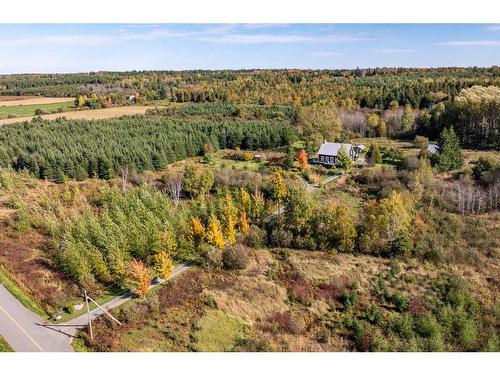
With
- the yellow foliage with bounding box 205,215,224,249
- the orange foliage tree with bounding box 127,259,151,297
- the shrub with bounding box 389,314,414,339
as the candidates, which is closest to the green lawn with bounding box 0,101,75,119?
the yellow foliage with bounding box 205,215,224,249

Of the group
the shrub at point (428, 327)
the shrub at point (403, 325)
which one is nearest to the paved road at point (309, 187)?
the shrub at point (403, 325)

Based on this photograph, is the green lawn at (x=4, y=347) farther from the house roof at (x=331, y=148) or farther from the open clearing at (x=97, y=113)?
the open clearing at (x=97, y=113)

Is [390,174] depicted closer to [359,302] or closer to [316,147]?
[316,147]

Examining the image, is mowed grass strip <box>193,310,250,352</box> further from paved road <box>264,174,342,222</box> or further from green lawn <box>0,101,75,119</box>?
green lawn <box>0,101,75,119</box>

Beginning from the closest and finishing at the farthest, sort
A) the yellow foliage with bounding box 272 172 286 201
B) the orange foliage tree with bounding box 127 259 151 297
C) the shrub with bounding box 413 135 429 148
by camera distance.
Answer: the orange foliage tree with bounding box 127 259 151 297
the yellow foliage with bounding box 272 172 286 201
the shrub with bounding box 413 135 429 148

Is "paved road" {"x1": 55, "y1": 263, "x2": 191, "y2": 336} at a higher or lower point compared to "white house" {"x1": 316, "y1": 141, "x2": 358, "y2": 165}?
lower

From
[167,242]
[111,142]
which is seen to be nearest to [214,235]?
[167,242]

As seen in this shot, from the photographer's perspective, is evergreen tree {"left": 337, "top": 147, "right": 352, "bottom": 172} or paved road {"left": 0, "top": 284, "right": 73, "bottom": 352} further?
evergreen tree {"left": 337, "top": 147, "right": 352, "bottom": 172}
